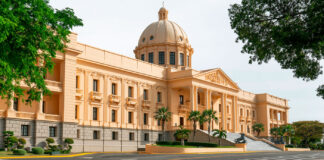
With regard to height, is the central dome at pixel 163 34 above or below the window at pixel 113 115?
above

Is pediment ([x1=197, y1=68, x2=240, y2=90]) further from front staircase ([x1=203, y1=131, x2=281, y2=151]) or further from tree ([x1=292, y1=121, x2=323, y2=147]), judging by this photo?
tree ([x1=292, y1=121, x2=323, y2=147])

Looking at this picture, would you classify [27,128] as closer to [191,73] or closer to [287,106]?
[191,73]

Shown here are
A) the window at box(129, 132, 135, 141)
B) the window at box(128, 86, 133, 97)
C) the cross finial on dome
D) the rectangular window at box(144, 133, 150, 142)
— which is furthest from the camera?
the cross finial on dome

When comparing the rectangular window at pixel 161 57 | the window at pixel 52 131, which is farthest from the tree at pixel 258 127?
the window at pixel 52 131

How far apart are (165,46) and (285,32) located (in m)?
55.5

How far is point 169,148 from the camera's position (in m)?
43.8

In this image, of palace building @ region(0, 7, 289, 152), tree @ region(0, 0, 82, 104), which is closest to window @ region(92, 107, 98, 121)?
palace building @ region(0, 7, 289, 152)

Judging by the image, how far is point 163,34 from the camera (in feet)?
230

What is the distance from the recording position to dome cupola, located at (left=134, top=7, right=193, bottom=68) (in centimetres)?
Result: 6919

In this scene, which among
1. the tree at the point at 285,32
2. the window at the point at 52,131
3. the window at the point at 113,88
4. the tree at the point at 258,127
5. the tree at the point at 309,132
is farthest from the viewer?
the tree at the point at 309,132

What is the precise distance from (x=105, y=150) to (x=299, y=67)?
35.7 meters

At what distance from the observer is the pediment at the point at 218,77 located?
61181mm

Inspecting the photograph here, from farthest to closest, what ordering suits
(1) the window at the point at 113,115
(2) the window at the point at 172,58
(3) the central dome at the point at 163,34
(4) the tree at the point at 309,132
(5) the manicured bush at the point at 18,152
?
(4) the tree at the point at 309,132, (3) the central dome at the point at 163,34, (2) the window at the point at 172,58, (1) the window at the point at 113,115, (5) the manicured bush at the point at 18,152

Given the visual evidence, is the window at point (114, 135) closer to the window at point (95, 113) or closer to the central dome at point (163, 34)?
the window at point (95, 113)
